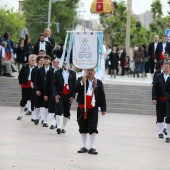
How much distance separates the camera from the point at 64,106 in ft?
56.7

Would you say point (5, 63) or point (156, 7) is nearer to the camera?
point (5, 63)

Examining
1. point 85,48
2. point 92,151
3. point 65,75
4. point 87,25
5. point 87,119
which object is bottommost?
point 92,151

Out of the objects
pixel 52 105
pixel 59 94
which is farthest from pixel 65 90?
pixel 52 105

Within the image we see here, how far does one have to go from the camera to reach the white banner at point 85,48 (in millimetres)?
14625

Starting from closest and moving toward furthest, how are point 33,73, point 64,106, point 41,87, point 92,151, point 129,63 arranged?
point 92,151 → point 64,106 → point 41,87 → point 33,73 → point 129,63

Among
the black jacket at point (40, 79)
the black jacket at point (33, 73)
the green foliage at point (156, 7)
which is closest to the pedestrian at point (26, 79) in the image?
the black jacket at point (33, 73)

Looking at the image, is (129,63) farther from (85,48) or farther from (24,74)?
(85,48)

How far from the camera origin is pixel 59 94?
57.0 feet

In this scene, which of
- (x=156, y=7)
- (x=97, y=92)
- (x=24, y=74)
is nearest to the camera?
(x=97, y=92)

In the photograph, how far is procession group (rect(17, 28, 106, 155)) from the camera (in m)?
14.2

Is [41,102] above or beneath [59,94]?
beneath

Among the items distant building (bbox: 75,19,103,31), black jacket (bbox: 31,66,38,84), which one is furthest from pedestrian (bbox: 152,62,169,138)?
black jacket (bbox: 31,66,38,84)

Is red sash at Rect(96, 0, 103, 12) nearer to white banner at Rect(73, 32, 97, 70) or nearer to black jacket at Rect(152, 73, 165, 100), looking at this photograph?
black jacket at Rect(152, 73, 165, 100)

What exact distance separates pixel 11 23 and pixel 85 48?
63.6 metres
